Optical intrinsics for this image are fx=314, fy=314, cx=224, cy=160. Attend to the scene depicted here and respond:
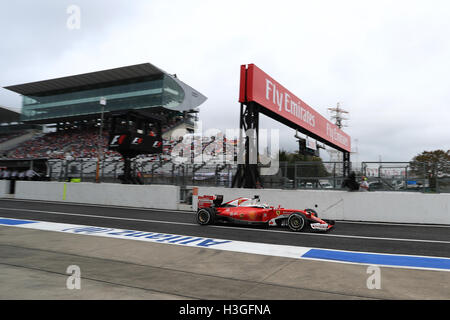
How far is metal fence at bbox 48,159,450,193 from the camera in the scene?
12046 mm

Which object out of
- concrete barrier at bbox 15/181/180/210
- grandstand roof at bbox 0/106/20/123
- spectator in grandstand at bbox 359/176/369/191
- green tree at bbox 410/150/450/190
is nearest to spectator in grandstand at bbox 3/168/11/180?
concrete barrier at bbox 15/181/180/210

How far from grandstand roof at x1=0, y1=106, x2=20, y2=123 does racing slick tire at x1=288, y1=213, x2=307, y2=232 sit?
65.8m

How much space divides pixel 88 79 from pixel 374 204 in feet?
156

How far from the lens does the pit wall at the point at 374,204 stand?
37.6ft

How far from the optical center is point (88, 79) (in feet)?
159

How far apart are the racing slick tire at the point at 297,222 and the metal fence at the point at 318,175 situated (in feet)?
15.1

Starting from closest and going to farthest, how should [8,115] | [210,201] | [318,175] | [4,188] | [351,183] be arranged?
[210,201] < [351,183] < [318,175] < [4,188] < [8,115]

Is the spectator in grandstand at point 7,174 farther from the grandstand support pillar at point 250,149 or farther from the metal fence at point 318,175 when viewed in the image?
the grandstand support pillar at point 250,149

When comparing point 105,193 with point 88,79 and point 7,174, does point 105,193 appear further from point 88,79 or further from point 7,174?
point 88,79

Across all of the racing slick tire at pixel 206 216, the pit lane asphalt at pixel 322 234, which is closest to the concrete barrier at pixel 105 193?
the pit lane asphalt at pixel 322 234

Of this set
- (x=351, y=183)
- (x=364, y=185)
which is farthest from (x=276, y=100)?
(x=364, y=185)

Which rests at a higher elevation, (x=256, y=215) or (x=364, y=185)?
(x=364, y=185)

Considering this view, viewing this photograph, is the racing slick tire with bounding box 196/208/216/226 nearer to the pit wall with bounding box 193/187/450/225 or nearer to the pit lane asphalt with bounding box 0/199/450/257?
the pit lane asphalt with bounding box 0/199/450/257

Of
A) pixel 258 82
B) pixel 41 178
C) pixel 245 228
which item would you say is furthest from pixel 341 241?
pixel 41 178
